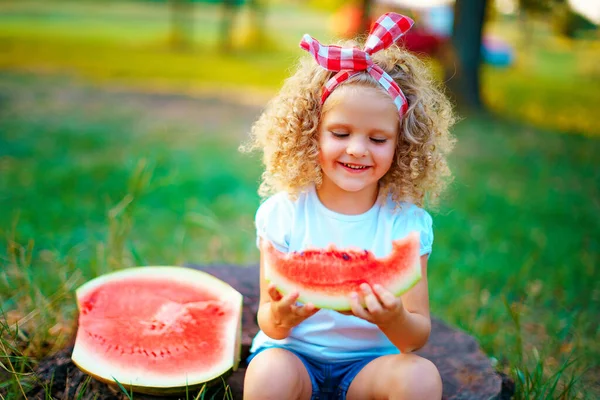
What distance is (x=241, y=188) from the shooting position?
5523mm

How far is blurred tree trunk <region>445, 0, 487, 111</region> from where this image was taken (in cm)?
860

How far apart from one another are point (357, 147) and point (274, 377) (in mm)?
776

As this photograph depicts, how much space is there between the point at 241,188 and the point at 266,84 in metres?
6.49

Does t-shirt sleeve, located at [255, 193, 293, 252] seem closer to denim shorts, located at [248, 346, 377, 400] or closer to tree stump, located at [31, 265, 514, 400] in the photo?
denim shorts, located at [248, 346, 377, 400]

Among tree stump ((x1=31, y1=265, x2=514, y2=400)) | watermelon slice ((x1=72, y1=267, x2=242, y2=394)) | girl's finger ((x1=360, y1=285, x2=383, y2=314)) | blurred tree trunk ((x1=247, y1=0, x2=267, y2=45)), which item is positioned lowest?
blurred tree trunk ((x1=247, y1=0, x2=267, y2=45))

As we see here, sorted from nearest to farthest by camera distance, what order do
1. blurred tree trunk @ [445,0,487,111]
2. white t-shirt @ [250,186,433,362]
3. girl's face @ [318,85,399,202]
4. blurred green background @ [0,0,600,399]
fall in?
girl's face @ [318,85,399,202], white t-shirt @ [250,186,433,362], blurred green background @ [0,0,600,399], blurred tree trunk @ [445,0,487,111]

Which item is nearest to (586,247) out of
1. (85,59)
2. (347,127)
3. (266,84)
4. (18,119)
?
(347,127)

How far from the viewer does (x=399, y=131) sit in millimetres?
2027

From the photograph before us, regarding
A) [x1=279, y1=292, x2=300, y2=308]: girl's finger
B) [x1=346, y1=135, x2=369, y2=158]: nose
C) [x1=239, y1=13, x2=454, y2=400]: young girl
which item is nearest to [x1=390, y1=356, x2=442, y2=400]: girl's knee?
[x1=239, y1=13, x2=454, y2=400]: young girl

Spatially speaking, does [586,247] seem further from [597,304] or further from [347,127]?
[347,127]

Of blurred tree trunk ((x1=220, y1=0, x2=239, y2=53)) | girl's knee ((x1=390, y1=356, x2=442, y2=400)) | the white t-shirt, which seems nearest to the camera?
girl's knee ((x1=390, y1=356, x2=442, y2=400))

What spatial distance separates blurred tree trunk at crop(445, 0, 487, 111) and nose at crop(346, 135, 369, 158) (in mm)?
7156

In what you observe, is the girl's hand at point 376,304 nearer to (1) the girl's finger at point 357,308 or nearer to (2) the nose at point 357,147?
(1) the girl's finger at point 357,308

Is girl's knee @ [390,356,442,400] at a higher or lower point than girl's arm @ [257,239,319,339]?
lower
